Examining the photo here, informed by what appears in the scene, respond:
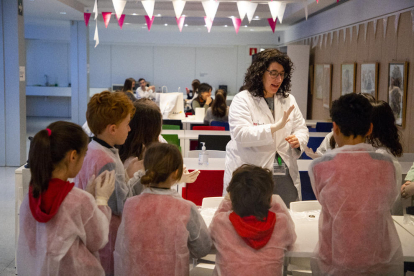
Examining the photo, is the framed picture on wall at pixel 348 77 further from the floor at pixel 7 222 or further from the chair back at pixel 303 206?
the floor at pixel 7 222

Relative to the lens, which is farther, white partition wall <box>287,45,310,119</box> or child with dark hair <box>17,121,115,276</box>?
white partition wall <box>287,45,310,119</box>

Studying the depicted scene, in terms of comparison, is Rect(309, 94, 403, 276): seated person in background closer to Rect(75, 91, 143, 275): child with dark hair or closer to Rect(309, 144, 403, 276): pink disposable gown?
Rect(309, 144, 403, 276): pink disposable gown

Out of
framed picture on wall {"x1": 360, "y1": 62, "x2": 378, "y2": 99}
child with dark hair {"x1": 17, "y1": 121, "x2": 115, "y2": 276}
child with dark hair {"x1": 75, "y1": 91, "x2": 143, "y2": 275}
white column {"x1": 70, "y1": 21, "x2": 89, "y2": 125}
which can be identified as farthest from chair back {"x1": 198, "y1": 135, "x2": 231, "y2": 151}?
white column {"x1": 70, "y1": 21, "x2": 89, "y2": 125}

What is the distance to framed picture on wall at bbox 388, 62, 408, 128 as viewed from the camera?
18.2ft

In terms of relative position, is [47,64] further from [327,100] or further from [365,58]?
[365,58]

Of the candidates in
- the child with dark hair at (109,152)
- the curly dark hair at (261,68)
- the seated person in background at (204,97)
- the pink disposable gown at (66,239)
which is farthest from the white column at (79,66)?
the pink disposable gown at (66,239)

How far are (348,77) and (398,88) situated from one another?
2038 mm

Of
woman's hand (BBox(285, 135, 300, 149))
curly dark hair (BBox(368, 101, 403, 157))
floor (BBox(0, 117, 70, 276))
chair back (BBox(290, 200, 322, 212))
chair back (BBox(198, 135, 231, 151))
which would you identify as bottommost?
floor (BBox(0, 117, 70, 276))

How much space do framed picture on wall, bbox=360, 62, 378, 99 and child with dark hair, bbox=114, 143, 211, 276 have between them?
5.41 metres

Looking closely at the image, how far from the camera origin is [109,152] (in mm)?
1985

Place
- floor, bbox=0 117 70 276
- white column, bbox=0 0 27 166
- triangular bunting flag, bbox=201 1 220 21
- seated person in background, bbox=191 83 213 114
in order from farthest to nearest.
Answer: seated person in background, bbox=191 83 213 114, white column, bbox=0 0 27 166, triangular bunting flag, bbox=201 1 220 21, floor, bbox=0 117 70 276

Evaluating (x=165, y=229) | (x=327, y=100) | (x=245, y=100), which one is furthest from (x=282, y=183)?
(x=327, y=100)

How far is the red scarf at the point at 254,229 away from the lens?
1.74 metres

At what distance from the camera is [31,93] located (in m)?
14.2
